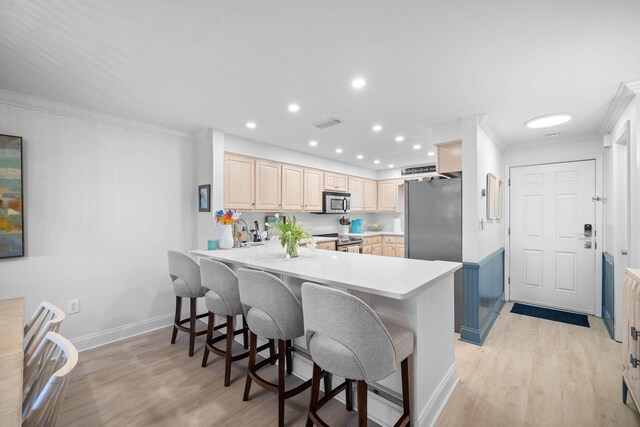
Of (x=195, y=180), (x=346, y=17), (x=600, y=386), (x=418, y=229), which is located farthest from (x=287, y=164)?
(x=600, y=386)

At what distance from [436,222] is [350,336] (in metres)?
2.30

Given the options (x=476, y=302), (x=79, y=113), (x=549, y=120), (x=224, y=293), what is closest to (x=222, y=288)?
(x=224, y=293)

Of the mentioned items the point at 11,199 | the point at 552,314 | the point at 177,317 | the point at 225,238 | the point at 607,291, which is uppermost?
the point at 11,199

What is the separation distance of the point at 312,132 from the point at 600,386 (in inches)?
140

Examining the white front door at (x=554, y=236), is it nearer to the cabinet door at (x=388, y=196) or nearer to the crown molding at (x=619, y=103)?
the crown molding at (x=619, y=103)

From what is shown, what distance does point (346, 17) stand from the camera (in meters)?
1.45

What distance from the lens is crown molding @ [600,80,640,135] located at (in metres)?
2.17

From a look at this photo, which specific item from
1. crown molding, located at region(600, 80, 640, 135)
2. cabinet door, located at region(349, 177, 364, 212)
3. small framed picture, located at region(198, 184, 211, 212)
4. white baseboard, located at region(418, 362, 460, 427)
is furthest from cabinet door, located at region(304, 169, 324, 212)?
crown molding, located at region(600, 80, 640, 135)

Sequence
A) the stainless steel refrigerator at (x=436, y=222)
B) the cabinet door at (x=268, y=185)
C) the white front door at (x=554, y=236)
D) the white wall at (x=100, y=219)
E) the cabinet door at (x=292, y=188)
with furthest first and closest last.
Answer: the cabinet door at (x=292, y=188), the cabinet door at (x=268, y=185), the white front door at (x=554, y=236), the stainless steel refrigerator at (x=436, y=222), the white wall at (x=100, y=219)

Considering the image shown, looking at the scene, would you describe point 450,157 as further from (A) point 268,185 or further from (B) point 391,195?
(B) point 391,195

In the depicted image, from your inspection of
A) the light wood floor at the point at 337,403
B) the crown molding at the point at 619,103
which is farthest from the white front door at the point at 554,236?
the light wood floor at the point at 337,403

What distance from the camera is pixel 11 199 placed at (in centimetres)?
233

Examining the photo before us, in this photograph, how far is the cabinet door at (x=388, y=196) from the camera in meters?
6.14

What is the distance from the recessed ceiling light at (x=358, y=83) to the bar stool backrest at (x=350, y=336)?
1.63 metres
